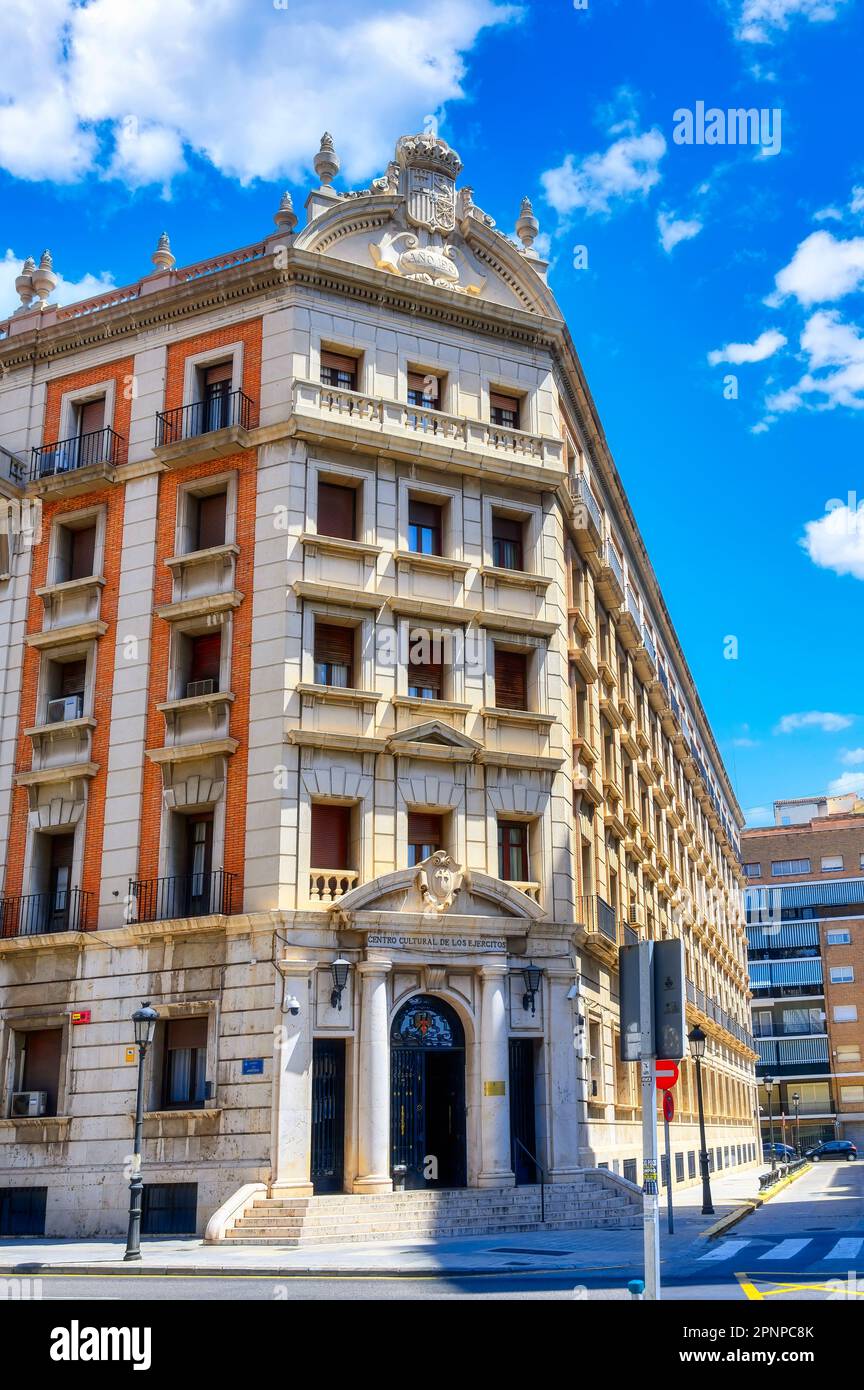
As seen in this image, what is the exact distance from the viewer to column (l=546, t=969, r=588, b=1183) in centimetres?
2536

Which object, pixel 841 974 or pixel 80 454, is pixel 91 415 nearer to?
pixel 80 454

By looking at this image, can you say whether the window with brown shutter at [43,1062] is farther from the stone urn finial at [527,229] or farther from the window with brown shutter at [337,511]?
the stone urn finial at [527,229]

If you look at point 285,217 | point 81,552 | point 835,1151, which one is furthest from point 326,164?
point 835,1151

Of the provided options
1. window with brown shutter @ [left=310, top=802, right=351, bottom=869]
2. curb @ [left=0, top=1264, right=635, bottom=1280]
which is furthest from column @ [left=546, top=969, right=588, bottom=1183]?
curb @ [left=0, top=1264, right=635, bottom=1280]

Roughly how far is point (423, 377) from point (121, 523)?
301 inches

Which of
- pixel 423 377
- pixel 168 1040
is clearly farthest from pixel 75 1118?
pixel 423 377

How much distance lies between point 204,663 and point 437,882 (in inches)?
281

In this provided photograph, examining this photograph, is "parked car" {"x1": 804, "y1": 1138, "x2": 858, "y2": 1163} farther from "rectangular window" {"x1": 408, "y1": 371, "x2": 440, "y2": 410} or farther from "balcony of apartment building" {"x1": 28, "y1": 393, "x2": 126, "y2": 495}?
"balcony of apartment building" {"x1": 28, "y1": 393, "x2": 126, "y2": 495}

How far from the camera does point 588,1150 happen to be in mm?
26250

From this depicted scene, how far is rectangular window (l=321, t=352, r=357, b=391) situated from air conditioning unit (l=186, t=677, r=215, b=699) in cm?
713

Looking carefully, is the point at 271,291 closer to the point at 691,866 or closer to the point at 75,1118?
the point at 75,1118

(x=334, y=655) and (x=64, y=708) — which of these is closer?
(x=334, y=655)

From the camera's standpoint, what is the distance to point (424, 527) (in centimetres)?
2872

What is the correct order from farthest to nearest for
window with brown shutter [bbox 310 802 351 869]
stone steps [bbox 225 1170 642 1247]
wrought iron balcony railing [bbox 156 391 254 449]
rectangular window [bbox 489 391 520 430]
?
rectangular window [bbox 489 391 520 430] → wrought iron balcony railing [bbox 156 391 254 449] → window with brown shutter [bbox 310 802 351 869] → stone steps [bbox 225 1170 642 1247]
